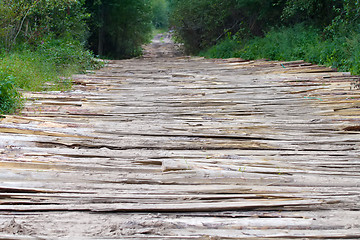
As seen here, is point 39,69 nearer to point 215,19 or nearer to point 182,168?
point 182,168

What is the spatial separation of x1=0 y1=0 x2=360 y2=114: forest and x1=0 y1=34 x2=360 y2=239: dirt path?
1330mm

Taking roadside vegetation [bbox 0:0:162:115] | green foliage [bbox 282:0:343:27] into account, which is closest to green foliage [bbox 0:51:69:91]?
roadside vegetation [bbox 0:0:162:115]

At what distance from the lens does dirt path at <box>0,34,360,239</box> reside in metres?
1.96

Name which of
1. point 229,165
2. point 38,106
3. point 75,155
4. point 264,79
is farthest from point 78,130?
point 264,79

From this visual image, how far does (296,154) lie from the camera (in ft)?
10.1

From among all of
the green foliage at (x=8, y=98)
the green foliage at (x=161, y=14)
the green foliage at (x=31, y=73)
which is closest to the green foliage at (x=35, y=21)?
the green foliage at (x=31, y=73)

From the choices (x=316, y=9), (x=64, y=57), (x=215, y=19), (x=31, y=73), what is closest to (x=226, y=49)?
(x=215, y=19)

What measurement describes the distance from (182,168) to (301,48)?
7903 mm

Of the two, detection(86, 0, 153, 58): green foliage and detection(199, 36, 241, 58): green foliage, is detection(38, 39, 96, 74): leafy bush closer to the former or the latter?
detection(199, 36, 241, 58): green foliage

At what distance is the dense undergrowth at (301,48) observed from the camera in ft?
25.1

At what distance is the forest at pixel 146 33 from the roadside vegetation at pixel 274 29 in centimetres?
3

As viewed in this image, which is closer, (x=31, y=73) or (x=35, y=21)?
(x=31, y=73)

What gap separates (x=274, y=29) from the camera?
44.0 ft

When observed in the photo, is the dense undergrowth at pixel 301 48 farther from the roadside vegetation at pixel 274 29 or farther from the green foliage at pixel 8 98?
the green foliage at pixel 8 98
